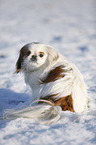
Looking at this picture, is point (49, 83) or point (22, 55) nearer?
point (49, 83)

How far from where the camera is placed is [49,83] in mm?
2105

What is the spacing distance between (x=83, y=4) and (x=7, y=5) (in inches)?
194

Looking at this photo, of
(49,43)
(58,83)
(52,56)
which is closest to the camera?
(58,83)

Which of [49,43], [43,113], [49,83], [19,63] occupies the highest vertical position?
[49,43]

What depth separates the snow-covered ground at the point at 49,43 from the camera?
5.88 feet

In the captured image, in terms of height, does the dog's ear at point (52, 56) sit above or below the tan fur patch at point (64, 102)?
above

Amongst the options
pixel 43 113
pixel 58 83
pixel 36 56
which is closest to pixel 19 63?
pixel 36 56

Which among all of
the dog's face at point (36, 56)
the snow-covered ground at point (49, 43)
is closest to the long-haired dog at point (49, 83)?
the dog's face at point (36, 56)

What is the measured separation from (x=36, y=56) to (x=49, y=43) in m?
4.42

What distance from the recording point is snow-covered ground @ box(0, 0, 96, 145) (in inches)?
70.5

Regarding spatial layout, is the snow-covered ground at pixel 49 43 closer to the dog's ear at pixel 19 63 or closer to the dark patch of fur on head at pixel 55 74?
the dark patch of fur on head at pixel 55 74

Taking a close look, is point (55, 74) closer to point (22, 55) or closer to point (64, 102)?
point (64, 102)

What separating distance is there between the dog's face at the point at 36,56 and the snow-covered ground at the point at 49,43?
600 millimetres

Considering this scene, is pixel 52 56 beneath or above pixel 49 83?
above
